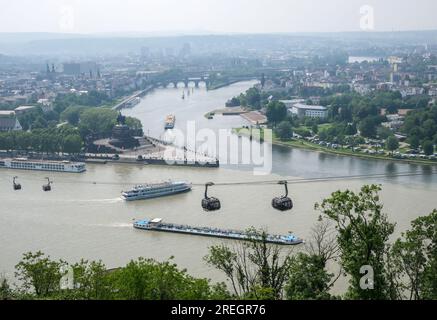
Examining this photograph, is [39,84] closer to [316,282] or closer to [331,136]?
[331,136]

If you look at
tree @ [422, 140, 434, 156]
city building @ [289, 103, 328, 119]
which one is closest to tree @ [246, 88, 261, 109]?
city building @ [289, 103, 328, 119]

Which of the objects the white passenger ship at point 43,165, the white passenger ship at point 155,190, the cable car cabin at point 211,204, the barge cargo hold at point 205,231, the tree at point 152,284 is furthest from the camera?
the white passenger ship at point 43,165

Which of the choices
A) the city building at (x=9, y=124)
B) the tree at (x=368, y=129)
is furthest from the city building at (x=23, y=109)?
the tree at (x=368, y=129)

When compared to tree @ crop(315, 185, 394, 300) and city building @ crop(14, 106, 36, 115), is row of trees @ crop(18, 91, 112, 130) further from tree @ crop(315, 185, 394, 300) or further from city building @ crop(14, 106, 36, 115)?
tree @ crop(315, 185, 394, 300)

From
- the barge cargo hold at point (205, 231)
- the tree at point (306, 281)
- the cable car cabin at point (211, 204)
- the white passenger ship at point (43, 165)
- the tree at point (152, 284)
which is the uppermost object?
the tree at point (152, 284)

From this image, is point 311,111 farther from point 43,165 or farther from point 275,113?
point 43,165

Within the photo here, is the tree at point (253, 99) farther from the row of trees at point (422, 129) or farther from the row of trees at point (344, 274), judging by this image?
the row of trees at point (344, 274)
